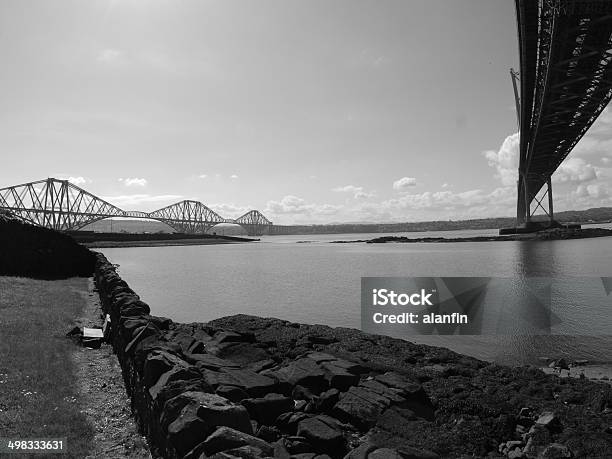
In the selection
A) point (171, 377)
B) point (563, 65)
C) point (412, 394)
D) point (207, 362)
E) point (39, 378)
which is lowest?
point (412, 394)

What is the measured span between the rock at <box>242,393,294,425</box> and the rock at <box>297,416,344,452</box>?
645 mm

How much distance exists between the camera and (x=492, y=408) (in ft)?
24.4

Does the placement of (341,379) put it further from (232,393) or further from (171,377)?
(171,377)

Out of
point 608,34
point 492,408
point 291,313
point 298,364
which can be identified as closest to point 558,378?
point 492,408

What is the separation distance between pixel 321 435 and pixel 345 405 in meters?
1.36

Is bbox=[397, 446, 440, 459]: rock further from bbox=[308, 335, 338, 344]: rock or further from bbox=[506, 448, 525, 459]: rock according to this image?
bbox=[308, 335, 338, 344]: rock

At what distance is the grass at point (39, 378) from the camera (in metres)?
5.43

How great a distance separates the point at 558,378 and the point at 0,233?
90.9 ft

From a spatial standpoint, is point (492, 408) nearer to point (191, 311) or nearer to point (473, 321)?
point (473, 321)

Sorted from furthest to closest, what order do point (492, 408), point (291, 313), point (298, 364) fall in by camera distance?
point (291, 313), point (298, 364), point (492, 408)

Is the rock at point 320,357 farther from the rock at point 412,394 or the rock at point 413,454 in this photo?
the rock at point 413,454

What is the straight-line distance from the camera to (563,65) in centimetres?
3406

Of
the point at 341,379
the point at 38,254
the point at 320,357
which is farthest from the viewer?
the point at 38,254

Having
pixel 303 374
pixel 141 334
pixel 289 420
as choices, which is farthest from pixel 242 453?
pixel 303 374
